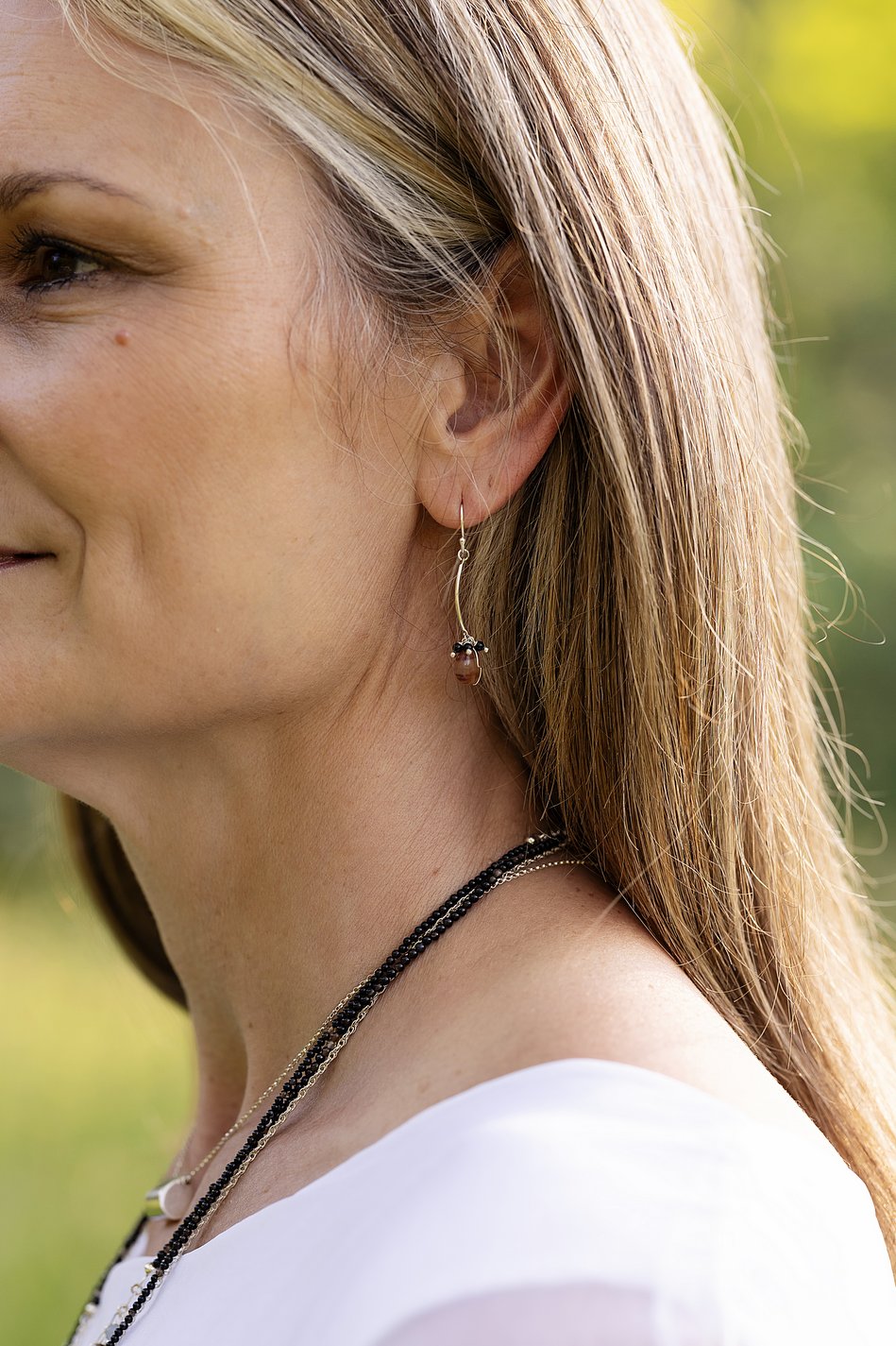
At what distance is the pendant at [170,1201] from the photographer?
1974 mm

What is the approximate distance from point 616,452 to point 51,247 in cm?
68

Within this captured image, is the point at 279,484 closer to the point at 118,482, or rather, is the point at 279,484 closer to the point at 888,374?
the point at 118,482

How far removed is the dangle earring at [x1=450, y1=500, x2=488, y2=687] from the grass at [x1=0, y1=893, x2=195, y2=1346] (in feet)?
4.75

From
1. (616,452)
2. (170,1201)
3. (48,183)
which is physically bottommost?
(170,1201)

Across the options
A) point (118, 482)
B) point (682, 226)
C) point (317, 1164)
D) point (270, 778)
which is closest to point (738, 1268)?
point (317, 1164)

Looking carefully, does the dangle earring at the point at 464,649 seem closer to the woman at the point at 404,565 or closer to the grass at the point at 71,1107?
the woman at the point at 404,565

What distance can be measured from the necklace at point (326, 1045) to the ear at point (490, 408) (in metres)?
0.42

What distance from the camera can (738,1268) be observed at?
3.64 ft

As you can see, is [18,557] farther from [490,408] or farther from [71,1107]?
[71,1107]

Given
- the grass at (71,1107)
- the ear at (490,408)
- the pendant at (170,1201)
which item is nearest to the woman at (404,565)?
the ear at (490,408)

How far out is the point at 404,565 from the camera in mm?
1746

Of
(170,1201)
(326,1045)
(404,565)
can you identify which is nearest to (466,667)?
(404,565)

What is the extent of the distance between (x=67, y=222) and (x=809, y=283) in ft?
15.0

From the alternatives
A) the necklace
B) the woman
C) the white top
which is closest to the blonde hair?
the woman
